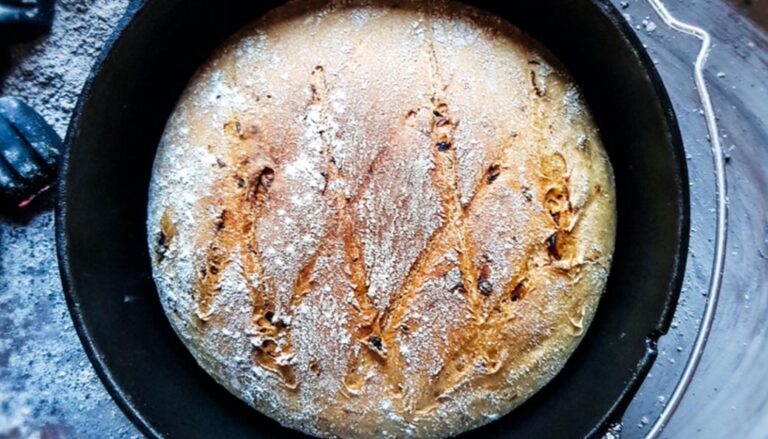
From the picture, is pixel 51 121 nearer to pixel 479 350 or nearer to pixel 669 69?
pixel 479 350

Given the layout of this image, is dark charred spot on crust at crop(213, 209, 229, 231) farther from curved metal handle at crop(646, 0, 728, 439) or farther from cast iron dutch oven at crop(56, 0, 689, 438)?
curved metal handle at crop(646, 0, 728, 439)

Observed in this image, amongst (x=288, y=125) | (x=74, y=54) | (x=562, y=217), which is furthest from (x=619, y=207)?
(x=74, y=54)

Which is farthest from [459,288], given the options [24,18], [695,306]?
[24,18]

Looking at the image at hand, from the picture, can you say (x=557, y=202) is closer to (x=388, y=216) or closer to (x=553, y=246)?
(x=553, y=246)

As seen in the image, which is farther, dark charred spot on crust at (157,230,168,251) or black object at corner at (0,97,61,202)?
black object at corner at (0,97,61,202)

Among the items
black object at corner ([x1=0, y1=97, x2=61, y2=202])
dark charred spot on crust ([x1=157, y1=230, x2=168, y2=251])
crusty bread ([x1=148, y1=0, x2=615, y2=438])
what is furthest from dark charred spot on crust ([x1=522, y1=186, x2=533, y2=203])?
black object at corner ([x1=0, y1=97, x2=61, y2=202])

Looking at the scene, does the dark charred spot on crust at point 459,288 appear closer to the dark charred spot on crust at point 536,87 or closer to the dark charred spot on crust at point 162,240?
the dark charred spot on crust at point 536,87
